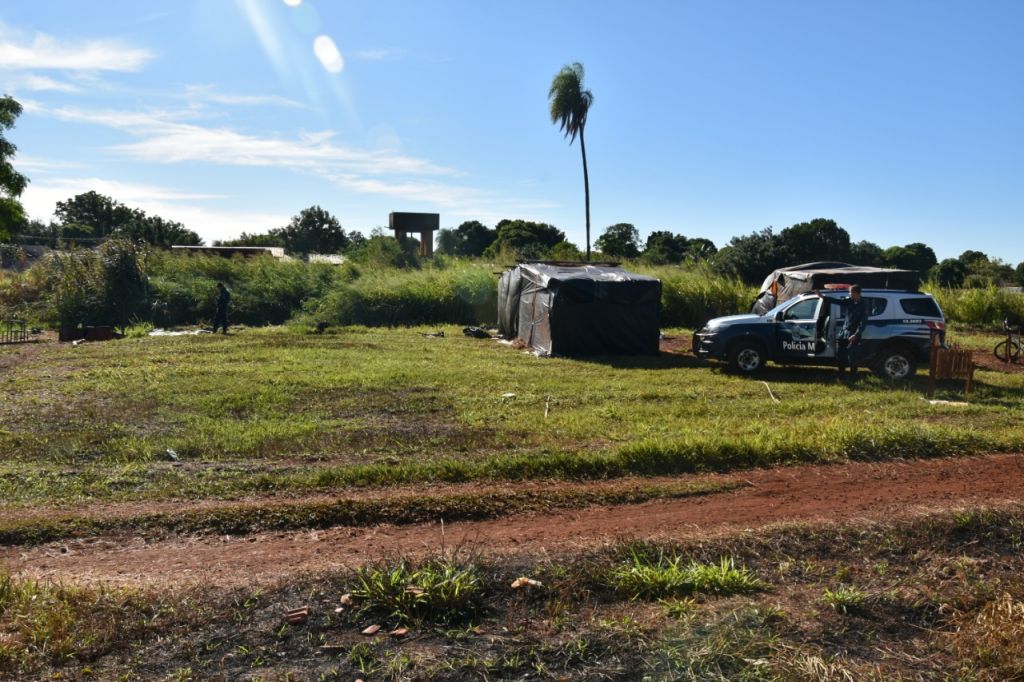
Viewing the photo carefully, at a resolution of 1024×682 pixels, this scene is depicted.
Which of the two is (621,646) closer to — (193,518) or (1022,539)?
(1022,539)

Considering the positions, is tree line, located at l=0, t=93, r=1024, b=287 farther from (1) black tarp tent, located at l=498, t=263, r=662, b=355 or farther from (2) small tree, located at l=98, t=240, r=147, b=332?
(1) black tarp tent, located at l=498, t=263, r=662, b=355

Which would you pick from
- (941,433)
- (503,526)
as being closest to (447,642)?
(503,526)

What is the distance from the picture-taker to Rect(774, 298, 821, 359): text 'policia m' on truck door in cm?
1541

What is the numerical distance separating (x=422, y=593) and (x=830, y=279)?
18.1 metres

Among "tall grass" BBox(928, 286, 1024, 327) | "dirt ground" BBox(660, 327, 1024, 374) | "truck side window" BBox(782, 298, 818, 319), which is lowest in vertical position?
"dirt ground" BBox(660, 327, 1024, 374)

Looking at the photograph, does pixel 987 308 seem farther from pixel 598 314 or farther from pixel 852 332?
pixel 852 332

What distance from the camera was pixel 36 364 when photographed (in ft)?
53.9

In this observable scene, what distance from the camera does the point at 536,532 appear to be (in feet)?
21.3

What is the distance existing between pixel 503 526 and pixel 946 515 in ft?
11.9

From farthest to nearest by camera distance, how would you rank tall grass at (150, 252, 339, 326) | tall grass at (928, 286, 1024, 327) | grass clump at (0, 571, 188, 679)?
1. tall grass at (150, 252, 339, 326)
2. tall grass at (928, 286, 1024, 327)
3. grass clump at (0, 571, 188, 679)

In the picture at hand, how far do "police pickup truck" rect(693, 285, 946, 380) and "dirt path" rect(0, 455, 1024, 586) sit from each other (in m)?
6.96

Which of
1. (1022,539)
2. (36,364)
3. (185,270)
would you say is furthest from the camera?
(185,270)

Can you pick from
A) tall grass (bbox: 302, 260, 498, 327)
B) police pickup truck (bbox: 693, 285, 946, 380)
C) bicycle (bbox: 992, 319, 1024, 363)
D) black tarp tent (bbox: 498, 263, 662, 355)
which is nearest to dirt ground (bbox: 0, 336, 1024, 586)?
police pickup truck (bbox: 693, 285, 946, 380)

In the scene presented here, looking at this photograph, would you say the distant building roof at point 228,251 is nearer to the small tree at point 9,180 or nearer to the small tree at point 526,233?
the small tree at point 9,180
